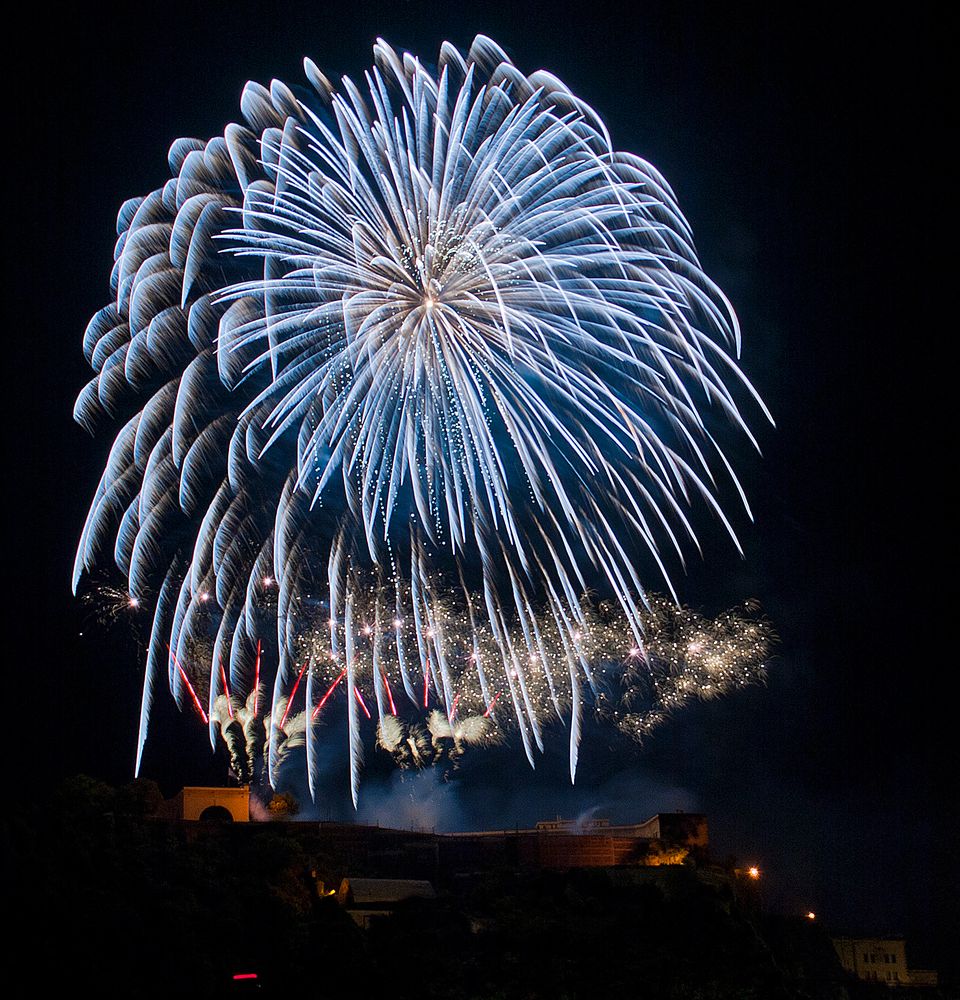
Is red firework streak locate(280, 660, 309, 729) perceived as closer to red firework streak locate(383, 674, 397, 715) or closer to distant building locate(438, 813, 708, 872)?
red firework streak locate(383, 674, 397, 715)

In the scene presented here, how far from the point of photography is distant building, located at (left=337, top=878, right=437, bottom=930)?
39031 millimetres

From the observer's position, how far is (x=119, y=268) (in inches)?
1441

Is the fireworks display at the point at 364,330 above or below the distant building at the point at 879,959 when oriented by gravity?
above

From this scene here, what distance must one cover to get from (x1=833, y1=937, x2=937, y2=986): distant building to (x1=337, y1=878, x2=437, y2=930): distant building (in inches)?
1259

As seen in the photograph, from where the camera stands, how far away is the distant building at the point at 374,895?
39031 mm

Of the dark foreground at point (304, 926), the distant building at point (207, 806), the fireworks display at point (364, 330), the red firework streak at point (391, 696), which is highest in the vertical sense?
the fireworks display at point (364, 330)

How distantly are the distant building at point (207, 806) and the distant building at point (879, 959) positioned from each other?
112 feet

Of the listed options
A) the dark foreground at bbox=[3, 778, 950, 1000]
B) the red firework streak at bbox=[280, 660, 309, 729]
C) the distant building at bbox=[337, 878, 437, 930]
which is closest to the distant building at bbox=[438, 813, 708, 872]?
the dark foreground at bbox=[3, 778, 950, 1000]

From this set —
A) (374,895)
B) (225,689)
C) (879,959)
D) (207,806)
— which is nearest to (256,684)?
(225,689)

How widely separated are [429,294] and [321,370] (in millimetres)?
4446

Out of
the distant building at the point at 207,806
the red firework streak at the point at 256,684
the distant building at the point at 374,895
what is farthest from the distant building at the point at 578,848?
the red firework streak at the point at 256,684

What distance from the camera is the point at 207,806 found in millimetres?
46125

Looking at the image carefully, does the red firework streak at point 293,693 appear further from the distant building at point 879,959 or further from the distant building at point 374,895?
the distant building at point 879,959

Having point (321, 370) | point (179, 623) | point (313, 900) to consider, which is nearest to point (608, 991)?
point (313, 900)
